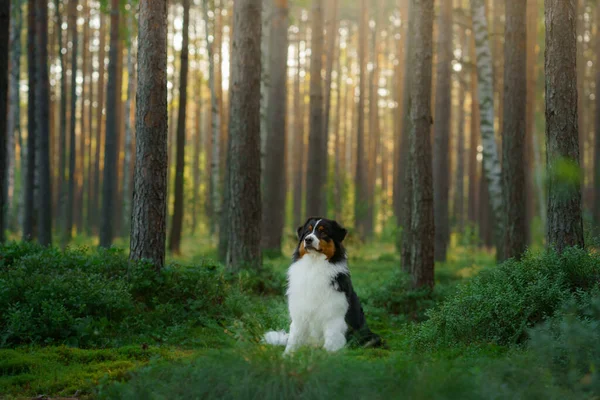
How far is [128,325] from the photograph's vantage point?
8.80 m

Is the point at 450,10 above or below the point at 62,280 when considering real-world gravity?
above

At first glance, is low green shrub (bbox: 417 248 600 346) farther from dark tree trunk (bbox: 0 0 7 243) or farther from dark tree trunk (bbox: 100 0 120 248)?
dark tree trunk (bbox: 100 0 120 248)

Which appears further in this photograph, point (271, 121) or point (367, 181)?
point (367, 181)

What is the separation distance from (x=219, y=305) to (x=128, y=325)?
159 cm

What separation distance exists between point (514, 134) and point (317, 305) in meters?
8.33

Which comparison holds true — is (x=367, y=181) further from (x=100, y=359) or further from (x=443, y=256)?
(x=100, y=359)

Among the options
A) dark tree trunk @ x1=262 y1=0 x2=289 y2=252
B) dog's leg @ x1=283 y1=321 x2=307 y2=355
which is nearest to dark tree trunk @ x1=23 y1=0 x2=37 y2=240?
dark tree trunk @ x1=262 y1=0 x2=289 y2=252

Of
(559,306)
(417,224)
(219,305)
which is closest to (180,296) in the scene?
(219,305)

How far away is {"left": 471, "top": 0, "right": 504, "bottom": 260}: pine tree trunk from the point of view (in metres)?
17.7

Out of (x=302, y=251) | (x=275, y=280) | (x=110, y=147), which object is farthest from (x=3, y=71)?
(x=110, y=147)

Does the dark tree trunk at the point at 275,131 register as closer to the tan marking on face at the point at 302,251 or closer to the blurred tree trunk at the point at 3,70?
the blurred tree trunk at the point at 3,70

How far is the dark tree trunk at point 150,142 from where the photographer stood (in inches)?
401

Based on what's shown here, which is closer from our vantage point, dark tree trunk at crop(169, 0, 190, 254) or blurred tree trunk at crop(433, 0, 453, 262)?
dark tree trunk at crop(169, 0, 190, 254)

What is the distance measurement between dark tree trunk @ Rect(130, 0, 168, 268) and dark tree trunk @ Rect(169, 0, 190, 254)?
900 cm
